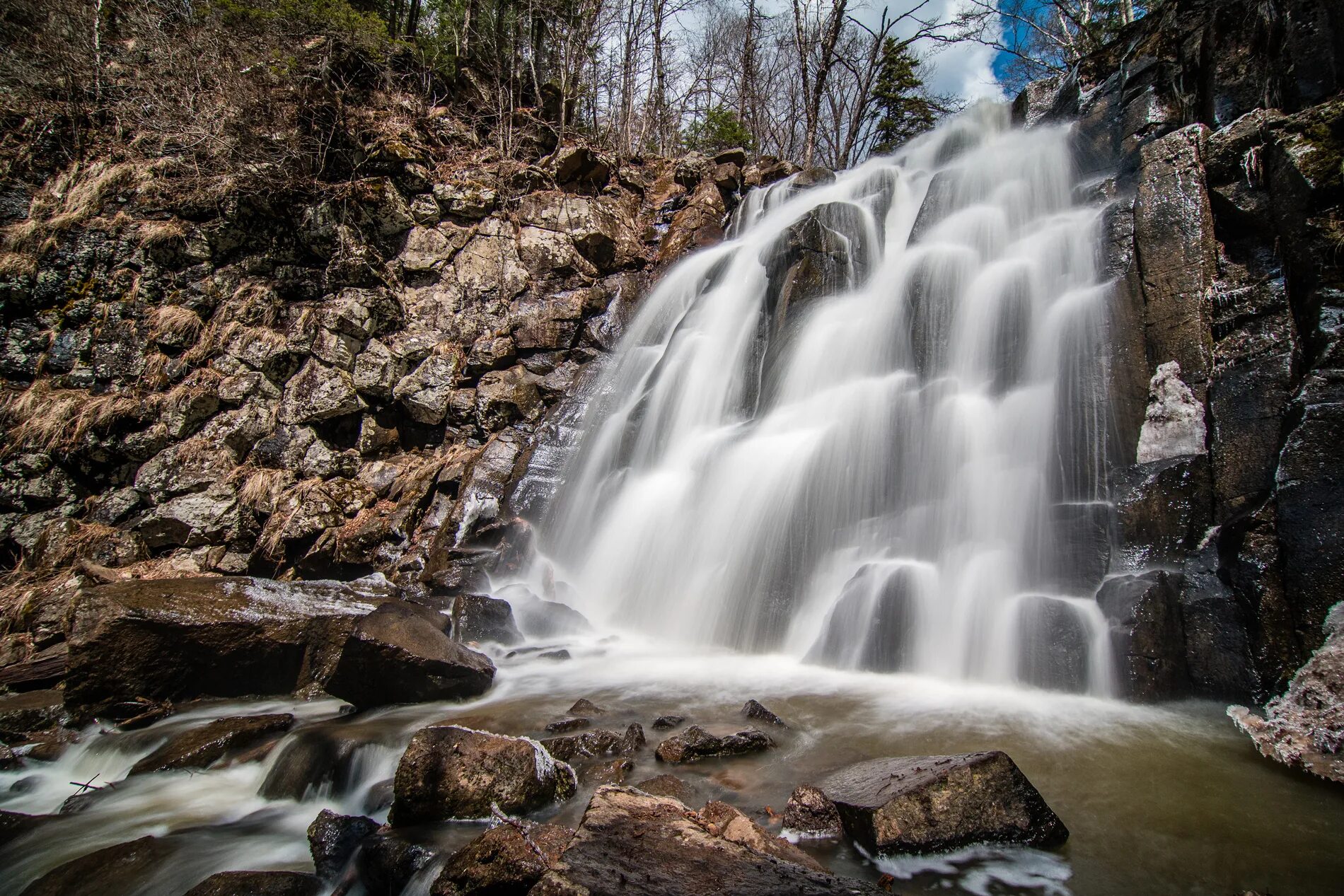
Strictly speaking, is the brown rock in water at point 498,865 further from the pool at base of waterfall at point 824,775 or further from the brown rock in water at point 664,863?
the pool at base of waterfall at point 824,775

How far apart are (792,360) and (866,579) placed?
3.93 metres

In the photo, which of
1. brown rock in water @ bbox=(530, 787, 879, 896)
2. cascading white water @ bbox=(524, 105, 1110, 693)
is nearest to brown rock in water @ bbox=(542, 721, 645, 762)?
brown rock in water @ bbox=(530, 787, 879, 896)

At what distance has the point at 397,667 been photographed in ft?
14.8

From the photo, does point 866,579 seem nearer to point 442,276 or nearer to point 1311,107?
point 1311,107

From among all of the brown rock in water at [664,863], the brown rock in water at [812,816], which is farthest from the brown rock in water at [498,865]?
the brown rock in water at [812,816]

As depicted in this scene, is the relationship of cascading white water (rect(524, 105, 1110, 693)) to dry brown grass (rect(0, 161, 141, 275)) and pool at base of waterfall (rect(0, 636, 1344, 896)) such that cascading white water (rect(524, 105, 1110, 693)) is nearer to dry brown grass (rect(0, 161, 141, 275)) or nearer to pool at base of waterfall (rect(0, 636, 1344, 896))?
Answer: pool at base of waterfall (rect(0, 636, 1344, 896))

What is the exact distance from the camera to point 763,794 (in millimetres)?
2934

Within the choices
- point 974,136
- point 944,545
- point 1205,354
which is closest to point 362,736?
point 944,545

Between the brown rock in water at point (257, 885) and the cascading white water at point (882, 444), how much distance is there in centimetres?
377

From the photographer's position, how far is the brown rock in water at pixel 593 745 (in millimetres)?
3498

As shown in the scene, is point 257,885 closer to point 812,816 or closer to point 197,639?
point 812,816

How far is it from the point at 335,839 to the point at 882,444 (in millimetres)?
5446

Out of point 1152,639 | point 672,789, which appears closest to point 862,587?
point 1152,639

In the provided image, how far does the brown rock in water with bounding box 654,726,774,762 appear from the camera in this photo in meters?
3.39
